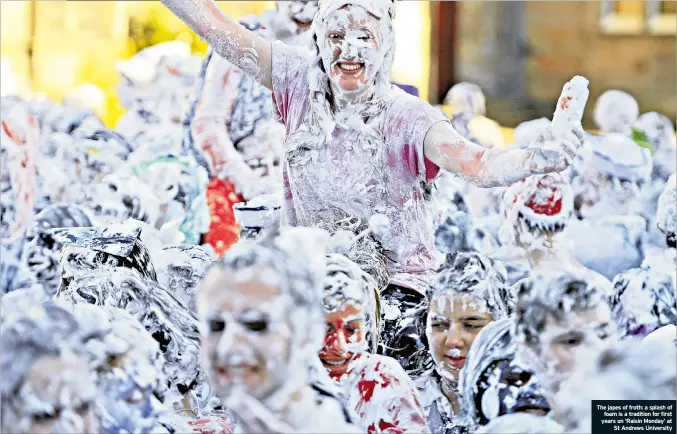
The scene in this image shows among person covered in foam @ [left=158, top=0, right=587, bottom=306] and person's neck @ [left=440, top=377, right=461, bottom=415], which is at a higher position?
person covered in foam @ [left=158, top=0, right=587, bottom=306]

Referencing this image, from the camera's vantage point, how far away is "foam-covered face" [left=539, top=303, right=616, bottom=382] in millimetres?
2598

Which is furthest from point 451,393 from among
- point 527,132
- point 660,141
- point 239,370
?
point 660,141

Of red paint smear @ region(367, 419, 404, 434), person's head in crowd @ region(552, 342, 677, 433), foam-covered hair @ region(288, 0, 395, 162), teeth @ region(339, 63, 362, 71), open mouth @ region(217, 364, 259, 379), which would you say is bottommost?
red paint smear @ region(367, 419, 404, 434)

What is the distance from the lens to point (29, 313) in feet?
8.13

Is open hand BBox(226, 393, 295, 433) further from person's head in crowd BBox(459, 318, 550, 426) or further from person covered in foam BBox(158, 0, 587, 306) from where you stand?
person covered in foam BBox(158, 0, 587, 306)

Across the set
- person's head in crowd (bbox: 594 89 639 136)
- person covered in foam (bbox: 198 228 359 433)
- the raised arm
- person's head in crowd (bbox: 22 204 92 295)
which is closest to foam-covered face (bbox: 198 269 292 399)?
person covered in foam (bbox: 198 228 359 433)

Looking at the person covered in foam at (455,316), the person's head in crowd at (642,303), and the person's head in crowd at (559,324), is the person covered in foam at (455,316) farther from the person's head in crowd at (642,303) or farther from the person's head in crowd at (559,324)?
the person's head in crowd at (642,303)

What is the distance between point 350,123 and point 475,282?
2.36 feet

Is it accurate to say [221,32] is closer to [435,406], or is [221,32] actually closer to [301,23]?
[435,406]

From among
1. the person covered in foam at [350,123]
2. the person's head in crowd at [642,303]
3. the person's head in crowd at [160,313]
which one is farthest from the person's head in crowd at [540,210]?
the person's head in crowd at [160,313]

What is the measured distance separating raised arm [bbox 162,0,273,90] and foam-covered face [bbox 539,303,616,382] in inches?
58.9

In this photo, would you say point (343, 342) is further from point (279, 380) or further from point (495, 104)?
point (495, 104)

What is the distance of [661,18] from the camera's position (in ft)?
42.4

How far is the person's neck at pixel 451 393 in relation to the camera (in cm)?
325
